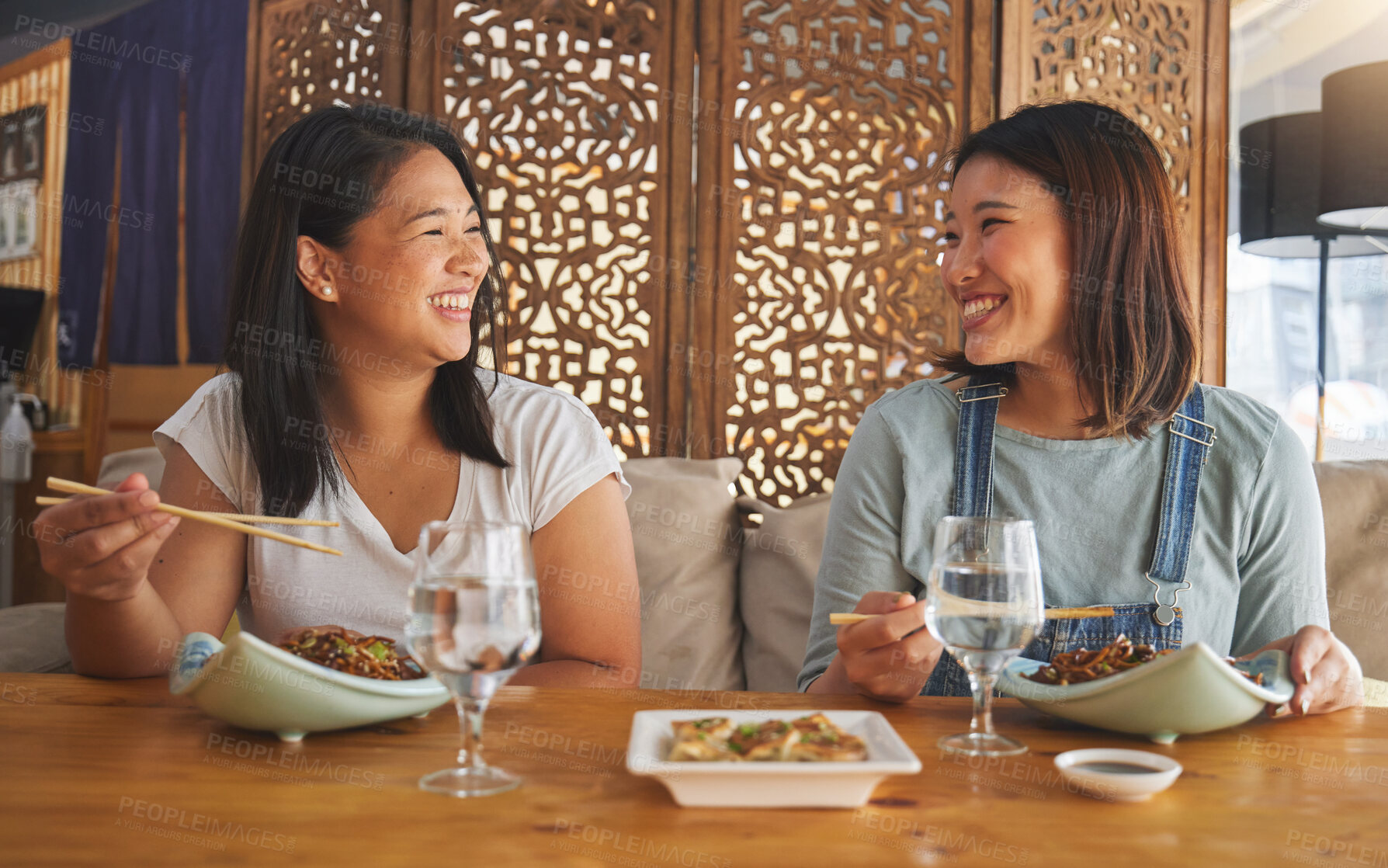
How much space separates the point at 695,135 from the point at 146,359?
8.01 ft

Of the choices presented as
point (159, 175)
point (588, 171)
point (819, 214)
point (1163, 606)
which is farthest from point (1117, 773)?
point (159, 175)

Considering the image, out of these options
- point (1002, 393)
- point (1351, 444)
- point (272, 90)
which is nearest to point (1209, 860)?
point (1002, 393)

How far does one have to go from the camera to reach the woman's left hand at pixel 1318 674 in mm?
1032

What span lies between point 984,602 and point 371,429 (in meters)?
1.06

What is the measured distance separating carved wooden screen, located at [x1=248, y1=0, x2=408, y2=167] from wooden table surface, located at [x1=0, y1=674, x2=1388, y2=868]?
2.32 metres

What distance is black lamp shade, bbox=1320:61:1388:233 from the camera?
304 centimetres

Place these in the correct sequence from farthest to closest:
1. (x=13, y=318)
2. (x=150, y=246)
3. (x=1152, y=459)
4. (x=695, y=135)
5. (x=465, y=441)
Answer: (x=13, y=318), (x=150, y=246), (x=695, y=135), (x=465, y=441), (x=1152, y=459)

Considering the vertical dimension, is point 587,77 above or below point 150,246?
above

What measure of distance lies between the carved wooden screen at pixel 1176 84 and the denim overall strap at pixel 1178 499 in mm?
1590

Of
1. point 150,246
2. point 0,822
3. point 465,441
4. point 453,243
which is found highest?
point 150,246

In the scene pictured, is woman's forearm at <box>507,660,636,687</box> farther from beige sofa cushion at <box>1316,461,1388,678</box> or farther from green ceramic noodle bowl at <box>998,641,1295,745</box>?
beige sofa cushion at <box>1316,461,1388,678</box>

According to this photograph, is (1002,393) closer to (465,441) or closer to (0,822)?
(465,441)

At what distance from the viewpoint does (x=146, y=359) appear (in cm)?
407

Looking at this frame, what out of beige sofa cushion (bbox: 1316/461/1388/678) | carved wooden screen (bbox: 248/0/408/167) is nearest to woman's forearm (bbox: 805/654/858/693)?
beige sofa cushion (bbox: 1316/461/1388/678)
